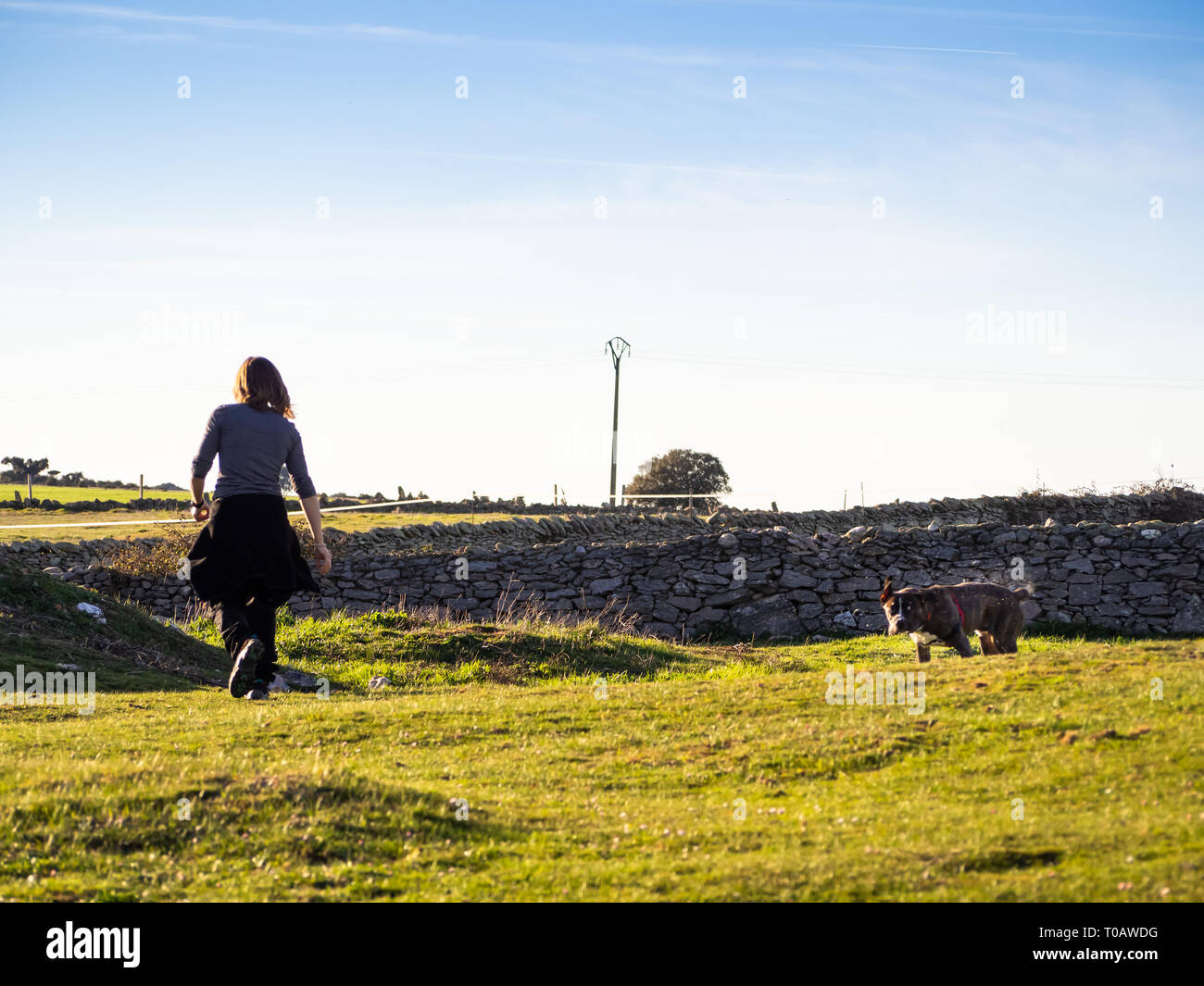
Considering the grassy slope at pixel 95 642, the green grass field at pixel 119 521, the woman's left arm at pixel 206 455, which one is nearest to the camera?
the woman's left arm at pixel 206 455

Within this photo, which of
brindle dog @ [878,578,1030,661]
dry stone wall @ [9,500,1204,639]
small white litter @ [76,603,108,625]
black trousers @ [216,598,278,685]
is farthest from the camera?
dry stone wall @ [9,500,1204,639]

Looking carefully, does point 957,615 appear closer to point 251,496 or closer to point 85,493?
point 251,496

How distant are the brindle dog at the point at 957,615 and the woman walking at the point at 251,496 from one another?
5856 millimetres

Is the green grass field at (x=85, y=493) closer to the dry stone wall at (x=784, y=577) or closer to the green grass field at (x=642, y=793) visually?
the dry stone wall at (x=784, y=577)

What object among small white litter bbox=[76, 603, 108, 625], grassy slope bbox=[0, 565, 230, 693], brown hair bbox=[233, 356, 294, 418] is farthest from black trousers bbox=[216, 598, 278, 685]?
small white litter bbox=[76, 603, 108, 625]

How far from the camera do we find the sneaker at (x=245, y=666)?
392 inches

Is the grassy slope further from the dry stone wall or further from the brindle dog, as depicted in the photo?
the brindle dog

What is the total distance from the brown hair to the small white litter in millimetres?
6506

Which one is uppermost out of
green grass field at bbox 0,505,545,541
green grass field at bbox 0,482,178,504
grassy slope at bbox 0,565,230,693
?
green grass field at bbox 0,482,178,504

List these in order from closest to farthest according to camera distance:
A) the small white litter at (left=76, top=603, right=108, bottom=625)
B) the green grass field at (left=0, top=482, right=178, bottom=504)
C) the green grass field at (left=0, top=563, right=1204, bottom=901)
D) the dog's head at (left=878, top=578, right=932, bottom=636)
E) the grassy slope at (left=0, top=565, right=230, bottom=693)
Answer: the green grass field at (left=0, top=563, right=1204, bottom=901), the dog's head at (left=878, top=578, right=932, bottom=636), the grassy slope at (left=0, top=565, right=230, bottom=693), the small white litter at (left=76, top=603, right=108, bottom=625), the green grass field at (left=0, top=482, right=178, bottom=504)

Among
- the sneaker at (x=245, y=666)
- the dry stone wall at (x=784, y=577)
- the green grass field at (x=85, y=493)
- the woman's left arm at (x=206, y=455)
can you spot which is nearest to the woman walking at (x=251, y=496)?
the woman's left arm at (x=206, y=455)

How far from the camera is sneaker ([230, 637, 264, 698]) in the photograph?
32.7ft

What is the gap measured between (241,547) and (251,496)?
452 mm
